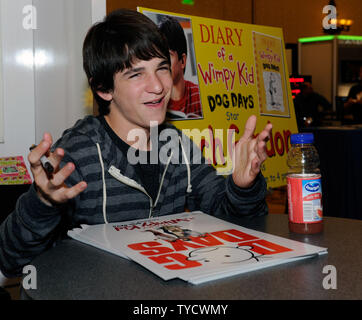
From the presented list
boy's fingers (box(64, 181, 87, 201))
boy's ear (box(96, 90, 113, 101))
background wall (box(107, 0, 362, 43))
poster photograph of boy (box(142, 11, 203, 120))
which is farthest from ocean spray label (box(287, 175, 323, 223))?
background wall (box(107, 0, 362, 43))

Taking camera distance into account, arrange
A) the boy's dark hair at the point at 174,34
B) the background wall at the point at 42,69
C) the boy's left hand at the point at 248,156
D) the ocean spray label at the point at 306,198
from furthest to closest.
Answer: the boy's dark hair at the point at 174,34 → the background wall at the point at 42,69 → the boy's left hand at the point at 248,156 → the ocean spray label at the point at 306,198

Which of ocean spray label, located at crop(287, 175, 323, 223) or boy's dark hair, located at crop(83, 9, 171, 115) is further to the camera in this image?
boy's dark hair, located at crop(83, 9, 171, 115)

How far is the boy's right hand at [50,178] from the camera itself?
799 mm

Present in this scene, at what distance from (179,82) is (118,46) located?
708 millimetres

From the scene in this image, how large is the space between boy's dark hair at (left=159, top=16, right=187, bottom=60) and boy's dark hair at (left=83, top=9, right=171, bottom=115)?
1.83ft

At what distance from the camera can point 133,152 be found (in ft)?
4.28

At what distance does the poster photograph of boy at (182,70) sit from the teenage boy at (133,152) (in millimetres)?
502

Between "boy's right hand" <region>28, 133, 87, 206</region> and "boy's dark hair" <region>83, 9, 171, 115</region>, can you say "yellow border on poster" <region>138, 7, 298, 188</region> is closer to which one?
"boy's dark hair" <region>83, 9, 171, 115</region>

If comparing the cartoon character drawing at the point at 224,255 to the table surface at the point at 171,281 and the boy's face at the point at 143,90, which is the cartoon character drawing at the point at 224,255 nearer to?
the table surface at the point at 171,281

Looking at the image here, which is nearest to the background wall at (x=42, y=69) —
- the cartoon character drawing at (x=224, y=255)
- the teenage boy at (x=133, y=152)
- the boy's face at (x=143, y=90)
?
the teenage boy at (x=133, y=152)

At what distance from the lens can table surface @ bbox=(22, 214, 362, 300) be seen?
60 centimetres

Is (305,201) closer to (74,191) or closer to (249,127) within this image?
(249,127)
